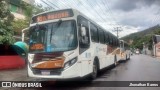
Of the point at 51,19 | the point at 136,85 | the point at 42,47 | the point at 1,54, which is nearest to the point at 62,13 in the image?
the point at 51,19

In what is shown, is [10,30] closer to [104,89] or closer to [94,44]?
[94,44]

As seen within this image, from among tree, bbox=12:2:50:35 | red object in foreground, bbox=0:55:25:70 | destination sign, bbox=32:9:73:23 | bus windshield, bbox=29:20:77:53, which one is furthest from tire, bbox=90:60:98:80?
tree, bbox=12:2:50:35

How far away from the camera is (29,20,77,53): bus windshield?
9.87m

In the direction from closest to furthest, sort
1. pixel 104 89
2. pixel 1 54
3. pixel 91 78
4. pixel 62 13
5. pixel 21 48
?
pixel 104 89 < pixel 62 13 < pixel 91 78 < pixel 1 54 < pixel 21 48

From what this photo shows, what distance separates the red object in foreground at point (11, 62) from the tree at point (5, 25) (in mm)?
1160

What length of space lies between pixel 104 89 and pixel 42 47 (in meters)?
3.16

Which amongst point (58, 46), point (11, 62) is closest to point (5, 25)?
point (11, 62)

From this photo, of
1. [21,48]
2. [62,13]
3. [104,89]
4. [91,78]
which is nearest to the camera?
[104,89]

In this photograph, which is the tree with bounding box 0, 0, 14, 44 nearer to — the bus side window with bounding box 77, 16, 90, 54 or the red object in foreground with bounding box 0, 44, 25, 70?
the red object in foreground with bounding box 0, 44, 25, 70

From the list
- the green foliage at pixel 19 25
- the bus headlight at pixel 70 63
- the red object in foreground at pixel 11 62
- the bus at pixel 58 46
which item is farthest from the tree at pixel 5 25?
the bus headlight at pixel 70 63

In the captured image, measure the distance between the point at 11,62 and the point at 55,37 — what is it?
8.56 m

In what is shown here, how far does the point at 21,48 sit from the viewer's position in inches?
731

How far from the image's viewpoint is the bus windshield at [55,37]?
9.87m

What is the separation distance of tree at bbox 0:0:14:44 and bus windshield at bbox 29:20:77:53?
278 inches
